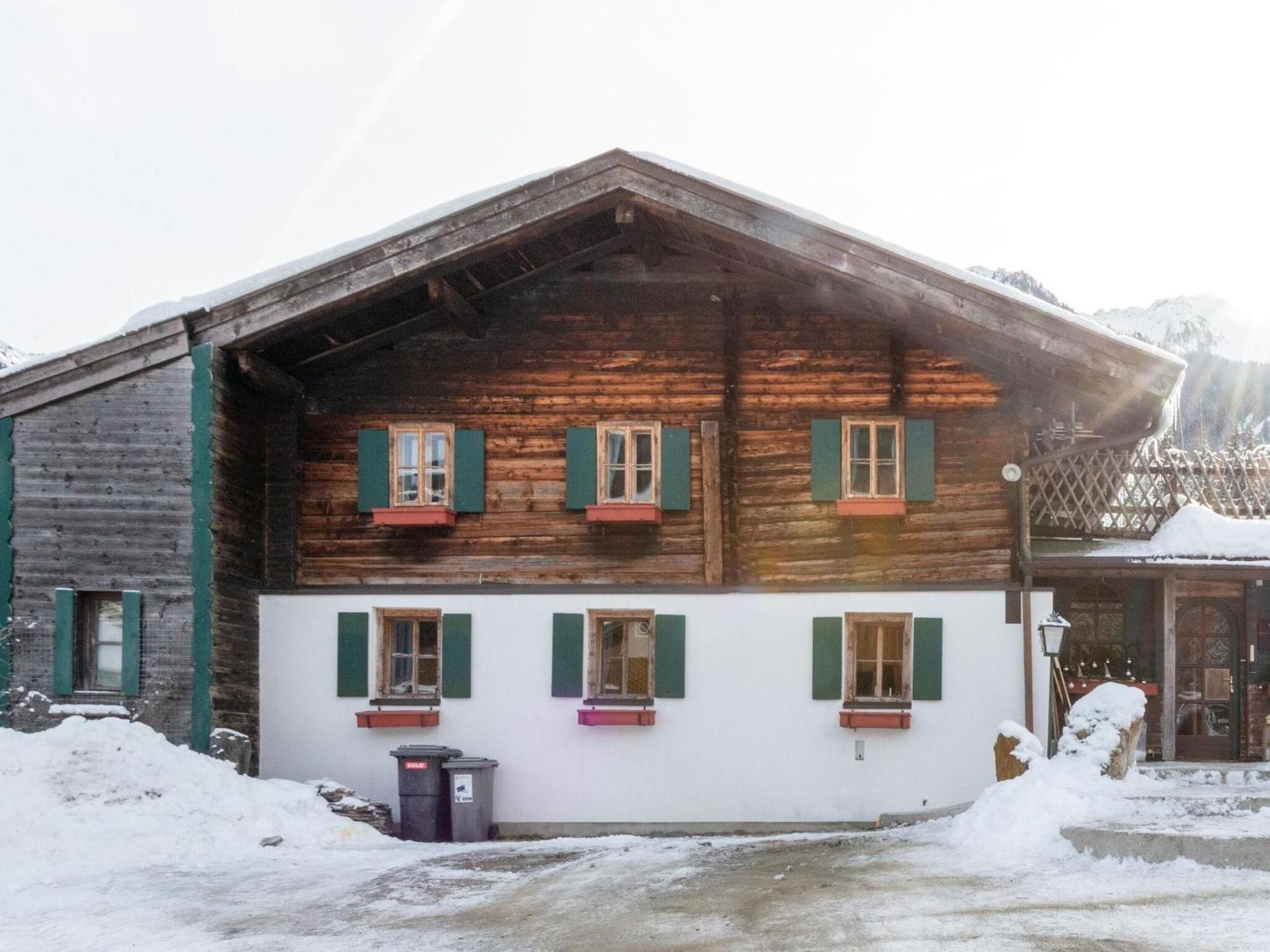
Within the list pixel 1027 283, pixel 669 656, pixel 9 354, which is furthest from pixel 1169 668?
pixel 1027 283

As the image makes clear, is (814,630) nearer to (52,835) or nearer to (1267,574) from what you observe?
(1267,574)

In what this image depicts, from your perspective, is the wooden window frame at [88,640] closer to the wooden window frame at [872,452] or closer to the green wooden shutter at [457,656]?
the green wooden shutter at [457,656]

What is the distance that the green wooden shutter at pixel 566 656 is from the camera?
1451 cm

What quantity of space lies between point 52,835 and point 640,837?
5.64 meters

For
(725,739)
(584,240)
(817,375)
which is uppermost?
(584,240)

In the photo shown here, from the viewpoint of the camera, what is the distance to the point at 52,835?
35.9 feet

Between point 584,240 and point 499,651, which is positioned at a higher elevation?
point 584,240

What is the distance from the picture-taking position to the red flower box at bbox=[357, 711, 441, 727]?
1444 cm

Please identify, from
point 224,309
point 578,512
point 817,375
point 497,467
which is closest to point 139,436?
point 224,309

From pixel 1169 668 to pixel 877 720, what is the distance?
4694 millimetres

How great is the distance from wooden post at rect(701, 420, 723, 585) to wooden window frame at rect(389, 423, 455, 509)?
2827 millimetres

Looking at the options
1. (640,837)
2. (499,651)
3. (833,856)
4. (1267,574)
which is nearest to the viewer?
(833,856)

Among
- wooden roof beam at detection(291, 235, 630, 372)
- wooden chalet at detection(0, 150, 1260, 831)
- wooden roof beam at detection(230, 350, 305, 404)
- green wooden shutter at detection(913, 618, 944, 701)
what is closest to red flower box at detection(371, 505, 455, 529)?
wooden chalet at detection(0, 150, 1260, 831)

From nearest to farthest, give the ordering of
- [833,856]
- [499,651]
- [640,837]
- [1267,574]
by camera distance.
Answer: [833,856] < [640,837] < [499,651] < [1267,574]
